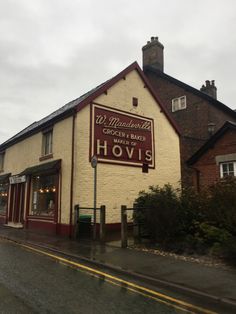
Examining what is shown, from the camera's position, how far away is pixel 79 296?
6027 mm

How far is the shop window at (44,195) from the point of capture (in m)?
16.0

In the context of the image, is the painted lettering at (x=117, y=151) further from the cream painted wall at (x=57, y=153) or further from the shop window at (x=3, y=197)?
the shop window at (x=3, y=197)

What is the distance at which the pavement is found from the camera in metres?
6.33

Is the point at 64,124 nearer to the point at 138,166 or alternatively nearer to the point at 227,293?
the point at 138,166

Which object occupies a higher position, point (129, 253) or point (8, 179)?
point (8, 179)

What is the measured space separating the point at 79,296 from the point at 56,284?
37.6 inches

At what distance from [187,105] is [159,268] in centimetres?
2021

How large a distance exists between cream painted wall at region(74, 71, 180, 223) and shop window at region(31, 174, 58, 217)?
1.84 meters

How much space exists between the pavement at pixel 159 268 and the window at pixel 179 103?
1752 cm

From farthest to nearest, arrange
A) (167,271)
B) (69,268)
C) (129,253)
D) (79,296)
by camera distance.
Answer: (129,253) < (69,268) < (167,271) < (79,296)

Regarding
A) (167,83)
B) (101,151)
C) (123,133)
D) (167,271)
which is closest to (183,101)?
(167,83)

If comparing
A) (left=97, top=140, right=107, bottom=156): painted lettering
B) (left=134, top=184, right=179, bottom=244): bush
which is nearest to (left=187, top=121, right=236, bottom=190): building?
(left=97, top=140, right=107, bottom=156): painted lettering

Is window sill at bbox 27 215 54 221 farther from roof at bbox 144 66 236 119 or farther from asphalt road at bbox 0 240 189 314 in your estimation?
roof at bbox 144 66 236 119

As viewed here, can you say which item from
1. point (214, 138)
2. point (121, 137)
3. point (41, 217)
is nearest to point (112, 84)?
point (121, 137)
